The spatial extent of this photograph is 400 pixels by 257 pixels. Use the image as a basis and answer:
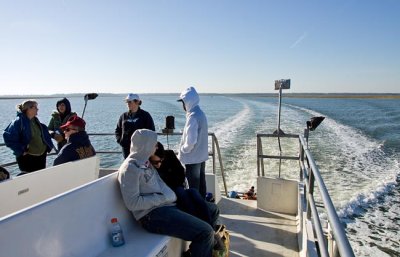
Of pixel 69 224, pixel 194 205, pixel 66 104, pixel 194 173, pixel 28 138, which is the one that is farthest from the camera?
pixel 66 104

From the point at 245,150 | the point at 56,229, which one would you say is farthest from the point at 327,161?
the point at 56,229

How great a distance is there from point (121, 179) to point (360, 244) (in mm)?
5166

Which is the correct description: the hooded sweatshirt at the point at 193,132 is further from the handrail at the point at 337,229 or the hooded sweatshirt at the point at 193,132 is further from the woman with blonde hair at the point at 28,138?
the woman with blonde hair at the point at 28,138

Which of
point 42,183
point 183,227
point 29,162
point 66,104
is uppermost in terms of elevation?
point 66,104

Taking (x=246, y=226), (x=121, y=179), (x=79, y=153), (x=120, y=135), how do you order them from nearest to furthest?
(x=121, y=179) < (x=79, y=153) < (x=246, y=226) < (x=120, y=135)

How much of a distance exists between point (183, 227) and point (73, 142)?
5.48 feet

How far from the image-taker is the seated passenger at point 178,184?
10.1 ft

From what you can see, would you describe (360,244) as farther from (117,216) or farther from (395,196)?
(117,216)

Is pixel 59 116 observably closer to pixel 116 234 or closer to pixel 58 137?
pixel 58 137

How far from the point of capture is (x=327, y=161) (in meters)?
12.0

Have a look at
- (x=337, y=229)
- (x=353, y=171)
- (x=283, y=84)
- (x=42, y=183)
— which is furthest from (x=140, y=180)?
(x=353, y=171)

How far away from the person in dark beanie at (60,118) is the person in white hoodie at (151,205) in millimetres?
3008

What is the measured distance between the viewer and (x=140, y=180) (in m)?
2.72

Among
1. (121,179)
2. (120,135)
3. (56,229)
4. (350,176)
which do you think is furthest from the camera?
(350,176)
